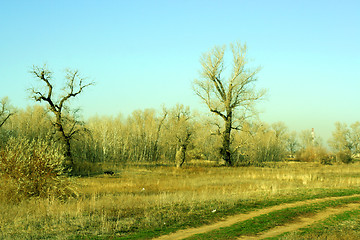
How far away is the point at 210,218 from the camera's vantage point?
1202cm

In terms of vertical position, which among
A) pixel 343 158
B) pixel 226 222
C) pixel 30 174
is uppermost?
pixel 343 158

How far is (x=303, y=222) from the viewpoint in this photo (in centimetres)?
1195

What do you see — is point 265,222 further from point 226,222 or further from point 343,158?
point 343,158

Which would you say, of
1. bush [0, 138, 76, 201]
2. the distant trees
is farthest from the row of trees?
the distant trees

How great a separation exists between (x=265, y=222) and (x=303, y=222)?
1521 mm

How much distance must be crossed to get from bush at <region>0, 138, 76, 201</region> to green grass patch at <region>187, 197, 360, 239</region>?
775 cm

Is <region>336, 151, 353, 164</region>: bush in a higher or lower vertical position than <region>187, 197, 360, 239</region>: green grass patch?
higher

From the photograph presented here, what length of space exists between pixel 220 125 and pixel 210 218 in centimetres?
3183

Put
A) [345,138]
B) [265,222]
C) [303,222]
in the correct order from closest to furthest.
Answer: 1. [265,222]
2. [303,222]
3. [345,138]

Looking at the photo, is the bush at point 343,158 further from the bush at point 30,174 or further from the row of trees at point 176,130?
the bush at point 30,174

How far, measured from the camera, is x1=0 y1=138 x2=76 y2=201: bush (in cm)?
1405

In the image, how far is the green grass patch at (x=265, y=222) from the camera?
986 centimetres

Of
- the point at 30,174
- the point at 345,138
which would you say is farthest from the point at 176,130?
the point at 345,138

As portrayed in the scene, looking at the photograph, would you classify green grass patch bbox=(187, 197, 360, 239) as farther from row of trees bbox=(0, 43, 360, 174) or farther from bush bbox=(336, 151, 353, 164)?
bush bbox=(336, 151, 353, 164)
